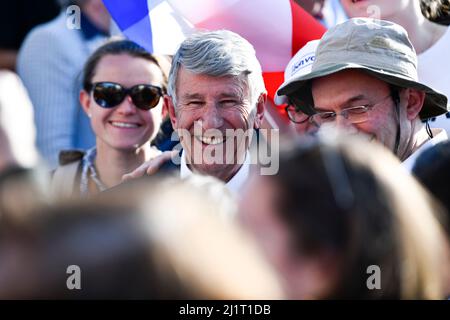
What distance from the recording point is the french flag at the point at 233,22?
11.3 feet

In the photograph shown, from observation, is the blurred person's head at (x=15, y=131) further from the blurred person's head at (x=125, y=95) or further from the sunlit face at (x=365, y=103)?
the blurred person's head at (x=125, y=95)

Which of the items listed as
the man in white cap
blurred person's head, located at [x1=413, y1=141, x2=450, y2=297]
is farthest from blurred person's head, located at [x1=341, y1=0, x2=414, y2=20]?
blurred person's head, located at [x1=413, y1=141, x2=450, y2=297]

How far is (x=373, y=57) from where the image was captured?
2652 mm

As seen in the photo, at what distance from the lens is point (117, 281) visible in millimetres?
1176

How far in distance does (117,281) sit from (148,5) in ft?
7.97

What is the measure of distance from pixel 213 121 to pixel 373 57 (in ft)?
1.69

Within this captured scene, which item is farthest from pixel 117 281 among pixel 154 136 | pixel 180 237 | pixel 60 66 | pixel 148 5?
pixel 60 66

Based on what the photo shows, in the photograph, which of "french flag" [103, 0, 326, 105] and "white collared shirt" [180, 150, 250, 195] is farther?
"french flag" [103, 0, 326, 105]

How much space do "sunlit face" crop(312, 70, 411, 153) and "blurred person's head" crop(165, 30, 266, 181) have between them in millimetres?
247

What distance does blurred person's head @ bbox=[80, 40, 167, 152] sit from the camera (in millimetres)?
3074

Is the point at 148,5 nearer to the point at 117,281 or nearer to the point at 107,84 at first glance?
the point at 107,84

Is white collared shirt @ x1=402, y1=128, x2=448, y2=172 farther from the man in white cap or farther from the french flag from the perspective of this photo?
the french flag

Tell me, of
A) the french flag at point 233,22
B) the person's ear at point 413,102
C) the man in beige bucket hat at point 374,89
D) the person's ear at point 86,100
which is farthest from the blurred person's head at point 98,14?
the person's ear at point 413,102

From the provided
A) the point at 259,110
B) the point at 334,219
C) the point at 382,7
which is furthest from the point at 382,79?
the point at 334,219
